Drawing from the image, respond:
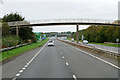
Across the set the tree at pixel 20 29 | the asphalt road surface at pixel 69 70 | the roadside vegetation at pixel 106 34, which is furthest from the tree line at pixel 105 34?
the asphalt road surface at pixel 69 70

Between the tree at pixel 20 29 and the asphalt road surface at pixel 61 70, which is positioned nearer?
the asphalt road surface at pixel 61 70

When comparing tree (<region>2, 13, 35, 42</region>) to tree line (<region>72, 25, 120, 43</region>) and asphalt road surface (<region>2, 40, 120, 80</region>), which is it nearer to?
tree line (<region>72, 25, 120, 43</region>)

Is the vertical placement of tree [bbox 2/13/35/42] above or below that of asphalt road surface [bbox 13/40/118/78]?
above

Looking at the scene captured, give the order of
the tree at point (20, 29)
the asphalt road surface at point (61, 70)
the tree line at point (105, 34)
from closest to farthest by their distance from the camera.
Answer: the asphalt road surface at point (61, 70) → the tree at point (20, 29) → the tree line at point (105, 34)

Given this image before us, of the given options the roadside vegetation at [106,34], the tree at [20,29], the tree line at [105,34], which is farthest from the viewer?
the roadside vegetation at [106,34]

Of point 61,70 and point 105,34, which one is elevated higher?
point 105,34

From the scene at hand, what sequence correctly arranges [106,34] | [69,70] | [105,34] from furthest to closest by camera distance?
[105,34] → [106,34] → [69,70]

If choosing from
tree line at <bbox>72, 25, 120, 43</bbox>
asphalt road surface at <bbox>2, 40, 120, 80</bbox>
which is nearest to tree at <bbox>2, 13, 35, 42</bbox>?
tree line at <bbox>72, 25, 120, 43</bbox>

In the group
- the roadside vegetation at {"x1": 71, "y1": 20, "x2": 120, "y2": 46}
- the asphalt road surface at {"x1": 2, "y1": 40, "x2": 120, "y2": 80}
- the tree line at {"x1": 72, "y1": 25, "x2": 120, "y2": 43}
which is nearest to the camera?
the asphalt road surface at {"x1": 2, "y1": 40, "x2": 120, "y2": 80}

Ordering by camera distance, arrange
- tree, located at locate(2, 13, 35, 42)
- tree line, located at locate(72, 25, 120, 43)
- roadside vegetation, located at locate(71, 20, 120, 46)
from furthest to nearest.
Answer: roadside vegetation, located at locate(71, 20, 120, 46), tree line, located at locate(72, 25, 120, 43), tree, located at locate(2, 13, 35, 42)

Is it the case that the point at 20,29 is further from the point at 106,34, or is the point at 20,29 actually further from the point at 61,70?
the point at 61,70

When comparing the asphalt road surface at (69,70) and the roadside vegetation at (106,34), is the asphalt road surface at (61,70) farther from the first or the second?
the roadside vegetation at (106,34)

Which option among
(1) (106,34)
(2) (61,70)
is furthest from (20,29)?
(2) (61,70)

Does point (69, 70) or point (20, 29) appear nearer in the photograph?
point (69, 70)
